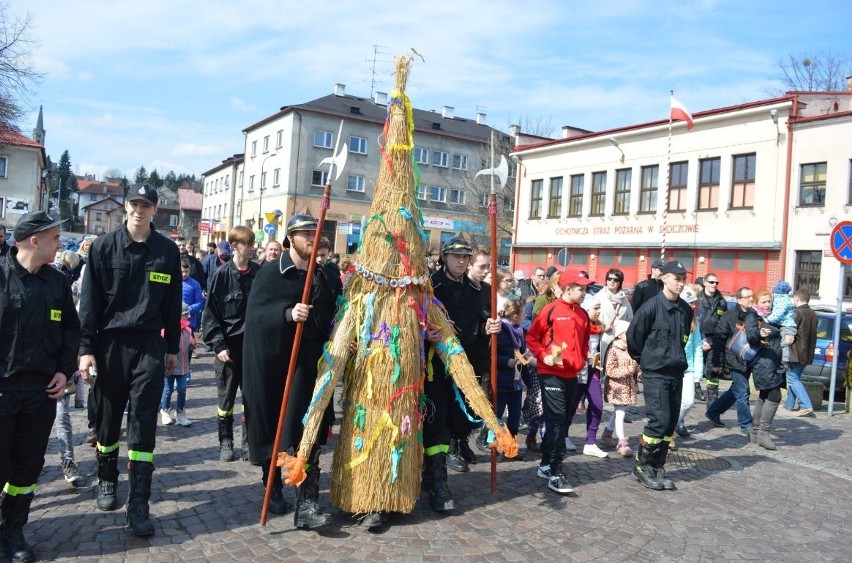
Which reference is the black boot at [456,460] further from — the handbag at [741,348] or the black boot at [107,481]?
the handbag at [741,348]

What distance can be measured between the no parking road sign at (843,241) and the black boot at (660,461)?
664cm

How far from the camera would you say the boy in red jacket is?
579cm

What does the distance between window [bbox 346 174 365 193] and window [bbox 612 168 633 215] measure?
76.2ft

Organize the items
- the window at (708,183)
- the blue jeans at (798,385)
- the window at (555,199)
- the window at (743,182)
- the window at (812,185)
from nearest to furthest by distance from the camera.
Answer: the blue jeans at (798,385) < the window at (812,185) < the window at (743,182) < the window at (708,183) < the window at (555,199)

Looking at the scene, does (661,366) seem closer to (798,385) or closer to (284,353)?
(284,353)

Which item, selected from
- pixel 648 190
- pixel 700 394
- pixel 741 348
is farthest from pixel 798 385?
pixel 648 190

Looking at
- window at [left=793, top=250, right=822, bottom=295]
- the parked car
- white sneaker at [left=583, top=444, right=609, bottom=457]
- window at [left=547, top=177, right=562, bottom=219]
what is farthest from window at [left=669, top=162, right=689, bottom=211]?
white sneaker at [left=583, top=444, right=609, bottom=457]

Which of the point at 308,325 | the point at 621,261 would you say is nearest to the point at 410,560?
the point at 308,325

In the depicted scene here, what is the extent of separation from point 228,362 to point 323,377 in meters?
2.09

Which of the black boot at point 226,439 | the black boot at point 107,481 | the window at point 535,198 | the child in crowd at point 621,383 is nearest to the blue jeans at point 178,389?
the black boot at point 226,439

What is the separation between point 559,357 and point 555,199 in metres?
29.6

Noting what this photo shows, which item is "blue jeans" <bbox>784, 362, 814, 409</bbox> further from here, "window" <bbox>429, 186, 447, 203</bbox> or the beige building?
"window" <bbox>429, 186, 447, 203</bbox>

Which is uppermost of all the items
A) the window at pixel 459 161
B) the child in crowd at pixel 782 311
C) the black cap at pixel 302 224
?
the window at pixel 459 161

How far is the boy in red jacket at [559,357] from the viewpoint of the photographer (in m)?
5.79
